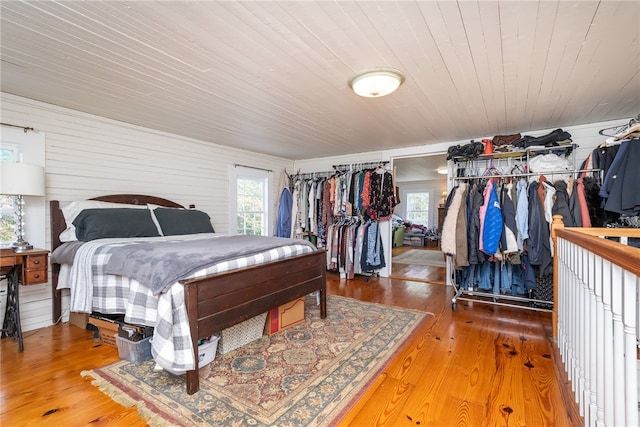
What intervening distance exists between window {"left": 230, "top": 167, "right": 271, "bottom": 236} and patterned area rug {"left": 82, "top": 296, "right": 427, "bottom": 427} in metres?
2.63

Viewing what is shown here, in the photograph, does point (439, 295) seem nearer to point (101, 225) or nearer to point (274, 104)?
point (274, 104)

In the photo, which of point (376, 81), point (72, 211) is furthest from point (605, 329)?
point (72, 211)

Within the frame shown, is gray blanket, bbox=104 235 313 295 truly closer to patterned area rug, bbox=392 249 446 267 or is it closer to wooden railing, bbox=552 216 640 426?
wooden railing, bbox=552 216 640 426

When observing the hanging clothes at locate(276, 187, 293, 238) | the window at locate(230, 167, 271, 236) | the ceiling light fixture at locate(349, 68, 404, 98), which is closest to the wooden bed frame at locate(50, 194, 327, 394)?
the ceiling light fixture at locate(349, 68, 404, 98)

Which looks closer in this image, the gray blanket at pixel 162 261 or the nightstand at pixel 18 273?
Result: the gray blanket at pixel 162 261

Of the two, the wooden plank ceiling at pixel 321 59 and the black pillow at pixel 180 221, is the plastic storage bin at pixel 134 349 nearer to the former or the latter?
the black pillow at pixel 180 221

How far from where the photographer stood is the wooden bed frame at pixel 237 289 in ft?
5.96

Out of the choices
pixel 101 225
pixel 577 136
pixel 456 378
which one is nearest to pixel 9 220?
pixel 101 225

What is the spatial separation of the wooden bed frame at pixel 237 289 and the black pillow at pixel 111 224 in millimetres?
351

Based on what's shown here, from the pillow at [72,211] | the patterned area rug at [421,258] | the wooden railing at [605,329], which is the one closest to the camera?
the wooden railing at [605,329]

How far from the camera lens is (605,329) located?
1.06m

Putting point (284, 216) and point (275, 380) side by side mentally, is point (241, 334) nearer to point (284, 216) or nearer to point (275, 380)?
point (275, 380)

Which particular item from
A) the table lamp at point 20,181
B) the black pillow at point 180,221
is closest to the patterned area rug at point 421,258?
the black pillow at point 180,221

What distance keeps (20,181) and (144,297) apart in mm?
1548
